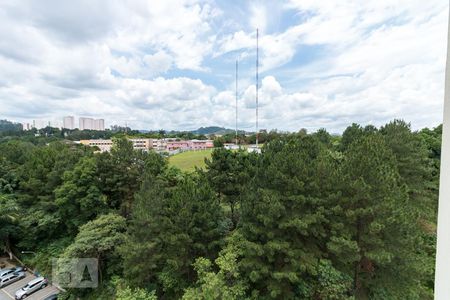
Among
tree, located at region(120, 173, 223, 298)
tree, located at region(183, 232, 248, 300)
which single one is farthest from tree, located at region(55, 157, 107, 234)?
tree, located at region(183, 232, 248, 300)

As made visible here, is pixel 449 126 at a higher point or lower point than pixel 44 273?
higher

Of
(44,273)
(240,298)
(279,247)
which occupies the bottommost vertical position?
(44,273)

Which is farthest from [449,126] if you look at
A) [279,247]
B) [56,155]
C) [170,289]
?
[56,155]

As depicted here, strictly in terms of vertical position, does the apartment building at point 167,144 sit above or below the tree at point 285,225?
above

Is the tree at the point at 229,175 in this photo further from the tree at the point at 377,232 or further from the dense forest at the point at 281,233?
the tree at the point at 377,232

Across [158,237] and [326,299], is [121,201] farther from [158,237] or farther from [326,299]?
[326,299]

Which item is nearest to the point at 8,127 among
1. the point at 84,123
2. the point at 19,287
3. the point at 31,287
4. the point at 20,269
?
the point at 84,123

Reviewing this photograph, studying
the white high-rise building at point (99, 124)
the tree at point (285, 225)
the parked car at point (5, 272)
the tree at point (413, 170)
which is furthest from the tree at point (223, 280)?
the white high-rise building at point (99, 124)

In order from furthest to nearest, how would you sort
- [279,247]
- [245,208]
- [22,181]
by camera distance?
1. [22,181]
2. [245,208]
3. [279,247]
